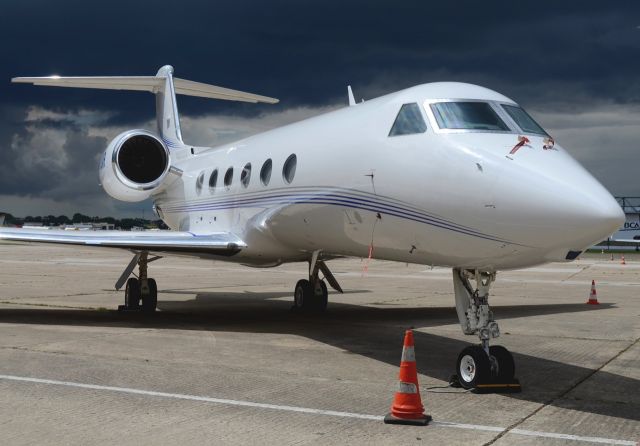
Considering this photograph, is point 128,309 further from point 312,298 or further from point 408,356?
point 408,356

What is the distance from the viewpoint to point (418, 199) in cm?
745

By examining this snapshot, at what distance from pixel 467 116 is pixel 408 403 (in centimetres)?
318

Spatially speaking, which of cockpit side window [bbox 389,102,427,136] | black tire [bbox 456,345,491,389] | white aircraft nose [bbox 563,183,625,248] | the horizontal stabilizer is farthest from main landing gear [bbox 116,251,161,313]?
white aircraft nose [bbox 563,183,625,248]

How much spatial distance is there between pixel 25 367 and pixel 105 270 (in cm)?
2126

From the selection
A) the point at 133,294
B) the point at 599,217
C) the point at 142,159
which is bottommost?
the point at 133,294

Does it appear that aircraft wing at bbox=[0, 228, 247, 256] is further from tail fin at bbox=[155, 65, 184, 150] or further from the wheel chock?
tail fin at bbox=[155, 65, 184, 150]

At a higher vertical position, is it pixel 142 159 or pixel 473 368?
pixel 142 159

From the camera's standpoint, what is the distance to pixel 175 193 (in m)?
15.9

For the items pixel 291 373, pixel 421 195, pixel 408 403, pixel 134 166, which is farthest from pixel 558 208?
pixel 134 166

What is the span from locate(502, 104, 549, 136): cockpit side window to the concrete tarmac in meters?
2.49

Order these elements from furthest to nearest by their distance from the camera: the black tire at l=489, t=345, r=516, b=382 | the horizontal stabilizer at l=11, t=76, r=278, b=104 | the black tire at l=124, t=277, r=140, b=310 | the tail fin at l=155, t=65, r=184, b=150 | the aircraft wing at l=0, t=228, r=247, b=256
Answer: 1. the tail fin at l=155, t=65, r=184, b=150
2. the horizontal stabilizer at l=11, t=76, r=278, b=104
3. the black tire at l=124, t=277, r=140, b=310
4. the aircraft wing at l=0, t=228, r=247, b=256
5. the black tire at l=489, t=345, r=516, b=382

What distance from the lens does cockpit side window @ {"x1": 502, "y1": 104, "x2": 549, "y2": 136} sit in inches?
294

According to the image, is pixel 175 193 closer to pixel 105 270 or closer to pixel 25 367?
pixel 25 367

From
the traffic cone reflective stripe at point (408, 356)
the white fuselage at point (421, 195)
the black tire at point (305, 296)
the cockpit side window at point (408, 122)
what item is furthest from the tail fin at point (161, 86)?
the traffic cone reflective stripe at point (408, 356)
